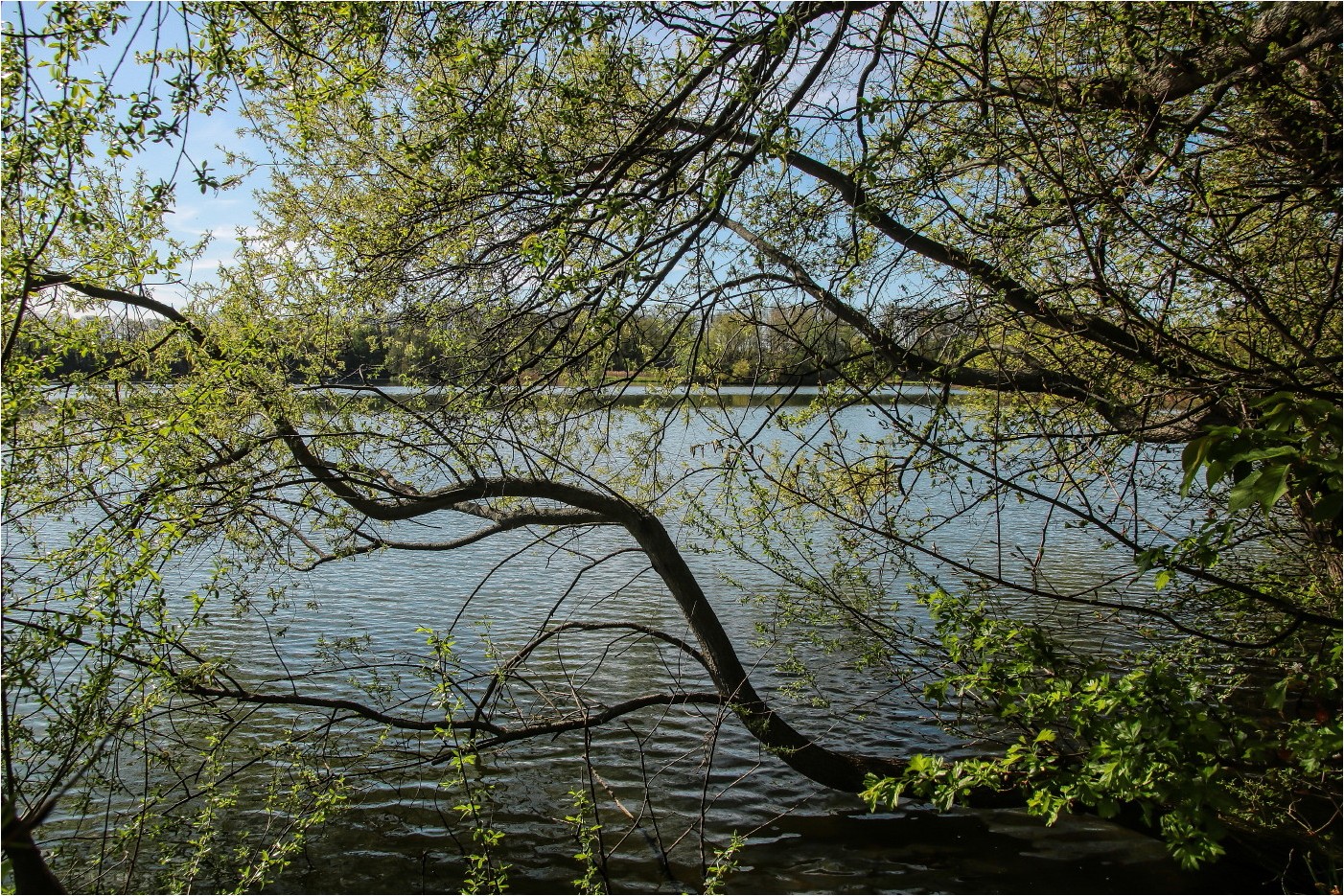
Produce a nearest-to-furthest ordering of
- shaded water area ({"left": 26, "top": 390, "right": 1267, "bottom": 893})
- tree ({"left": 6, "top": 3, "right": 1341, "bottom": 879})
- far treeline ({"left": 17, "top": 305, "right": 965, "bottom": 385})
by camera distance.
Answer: tree ({"left": 6, "top": 3, "right": 1341, "bottom": 879}), far treeline ({"left": 17, "top": 305, "right": 965, "bottom": 385}), shaded water area ({"left": 26, "top": 390, "right": 1267, "bottom": 893})

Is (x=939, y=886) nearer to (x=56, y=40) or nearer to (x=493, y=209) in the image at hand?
(x=493, y=209)

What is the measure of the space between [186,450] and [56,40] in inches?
89.8

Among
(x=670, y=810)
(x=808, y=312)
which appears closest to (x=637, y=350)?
(x=808, y=312)

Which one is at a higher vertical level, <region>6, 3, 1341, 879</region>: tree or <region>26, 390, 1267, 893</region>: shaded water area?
<region>6, 3, 1341, 879</region>: tree

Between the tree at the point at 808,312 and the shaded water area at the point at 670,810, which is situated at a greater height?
the tree at the point at 808,312

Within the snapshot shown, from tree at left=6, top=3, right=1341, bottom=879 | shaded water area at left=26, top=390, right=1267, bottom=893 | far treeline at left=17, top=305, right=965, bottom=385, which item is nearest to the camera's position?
tree at left=6, top=3, right=1341, bottom=879

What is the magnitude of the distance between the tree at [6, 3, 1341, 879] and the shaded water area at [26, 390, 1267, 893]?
49 cm

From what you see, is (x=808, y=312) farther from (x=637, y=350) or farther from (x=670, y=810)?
(x=670, y=810)

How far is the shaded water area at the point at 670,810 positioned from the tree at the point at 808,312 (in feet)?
1.60

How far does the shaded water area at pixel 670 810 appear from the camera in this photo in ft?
18.5

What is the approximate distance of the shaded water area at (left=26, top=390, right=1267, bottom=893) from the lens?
564cm

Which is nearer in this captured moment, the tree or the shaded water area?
the tree

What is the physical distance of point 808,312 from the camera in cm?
629

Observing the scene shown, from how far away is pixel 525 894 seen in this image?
5.55m
